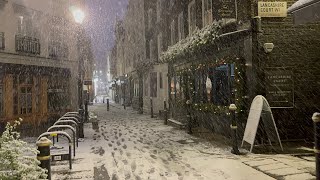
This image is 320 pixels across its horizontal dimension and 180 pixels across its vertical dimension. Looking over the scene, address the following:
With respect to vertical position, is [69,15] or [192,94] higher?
[69,15]

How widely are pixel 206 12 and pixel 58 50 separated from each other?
499 inches

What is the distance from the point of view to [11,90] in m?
19.6

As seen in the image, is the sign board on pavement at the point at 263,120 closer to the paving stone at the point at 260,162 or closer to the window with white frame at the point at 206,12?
the paving stone at the point at 260,162

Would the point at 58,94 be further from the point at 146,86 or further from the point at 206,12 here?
the point at 206,12

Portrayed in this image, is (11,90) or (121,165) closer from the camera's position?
(121,165)

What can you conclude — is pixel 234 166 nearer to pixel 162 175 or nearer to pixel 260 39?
pixel 162 175

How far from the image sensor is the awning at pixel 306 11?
22.5 ft

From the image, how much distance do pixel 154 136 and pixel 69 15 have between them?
1595 cm

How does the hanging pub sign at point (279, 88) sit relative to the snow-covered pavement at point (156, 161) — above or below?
above

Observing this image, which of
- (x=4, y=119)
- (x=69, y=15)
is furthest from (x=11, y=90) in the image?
(x=69, y=15)

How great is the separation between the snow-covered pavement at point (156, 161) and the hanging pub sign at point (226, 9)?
4.59 meters

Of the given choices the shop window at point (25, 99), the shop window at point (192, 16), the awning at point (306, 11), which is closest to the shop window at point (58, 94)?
the shop window at point (25, 99)

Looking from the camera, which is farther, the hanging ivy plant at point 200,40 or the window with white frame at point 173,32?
the window with white frame at point 173,32

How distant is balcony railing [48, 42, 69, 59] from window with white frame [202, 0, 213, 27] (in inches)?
473
